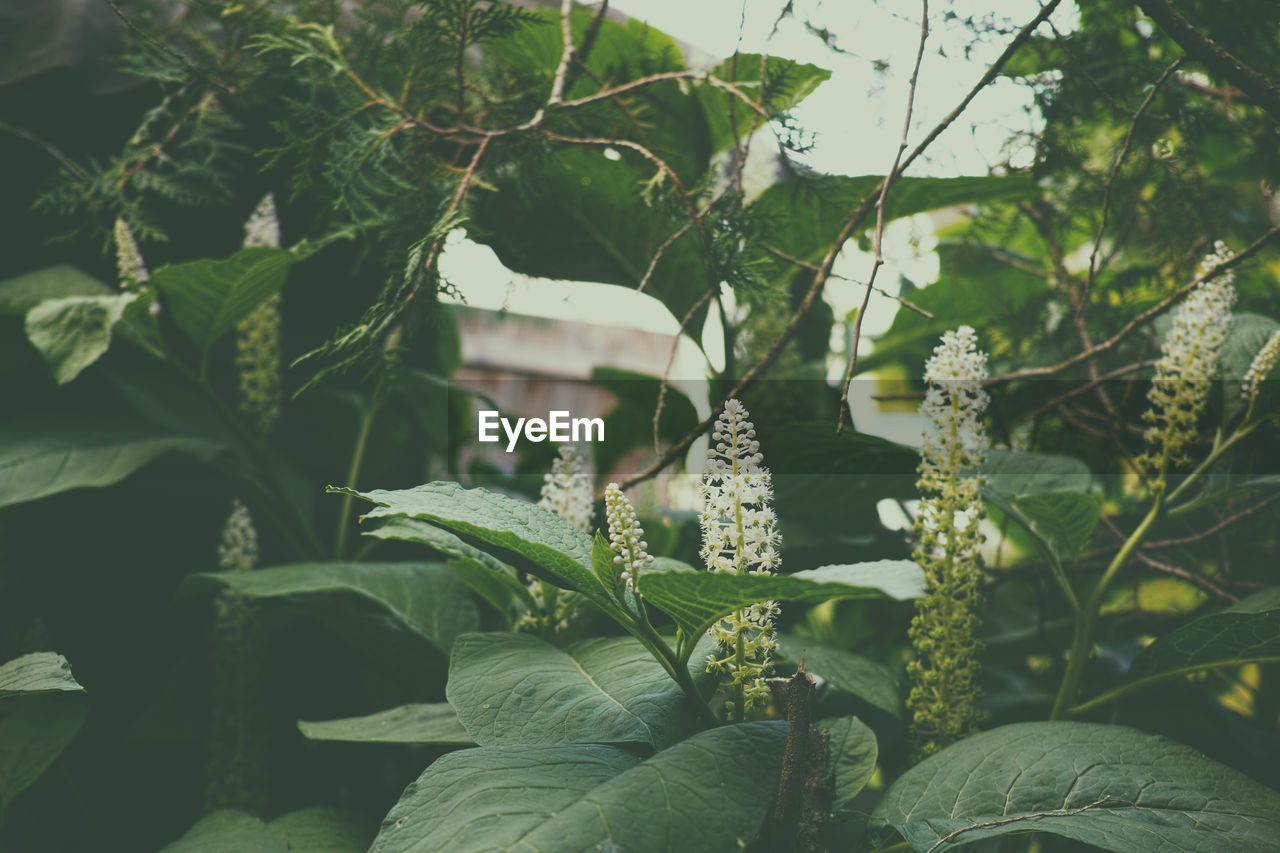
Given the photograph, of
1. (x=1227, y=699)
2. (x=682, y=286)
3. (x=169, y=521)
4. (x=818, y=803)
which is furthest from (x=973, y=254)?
(x=169, y=521)

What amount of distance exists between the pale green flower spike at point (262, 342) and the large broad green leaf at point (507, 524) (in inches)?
25.3

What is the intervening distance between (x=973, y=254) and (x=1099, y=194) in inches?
9.3

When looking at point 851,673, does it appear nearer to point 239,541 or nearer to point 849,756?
point 849,756

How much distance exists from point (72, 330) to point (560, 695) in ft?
2.35

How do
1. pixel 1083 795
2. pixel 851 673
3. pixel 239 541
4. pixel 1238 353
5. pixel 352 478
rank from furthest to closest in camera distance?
pixel 352 478 → pixel 239 541 → pixel 1238 353 → pixel 851 673 → pixel 1083 795

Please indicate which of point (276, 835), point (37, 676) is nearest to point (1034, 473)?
point (276, 835)

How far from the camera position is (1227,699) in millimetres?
1276

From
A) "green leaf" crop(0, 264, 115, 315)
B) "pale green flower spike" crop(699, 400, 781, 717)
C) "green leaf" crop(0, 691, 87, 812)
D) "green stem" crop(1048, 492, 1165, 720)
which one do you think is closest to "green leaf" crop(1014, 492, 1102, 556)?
"green stem" crop(1048, 492, 1165, 720)

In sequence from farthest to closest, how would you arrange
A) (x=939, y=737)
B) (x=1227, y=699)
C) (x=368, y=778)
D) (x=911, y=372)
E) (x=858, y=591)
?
(x=911, y=372)
(x=1227, y=699)
(x=368, y=778)
(x=939, y=737)
(x=858, y=591)

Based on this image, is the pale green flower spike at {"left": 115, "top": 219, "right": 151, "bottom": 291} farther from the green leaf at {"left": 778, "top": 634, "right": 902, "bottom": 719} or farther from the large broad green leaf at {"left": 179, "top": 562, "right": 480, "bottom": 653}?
the green leaf at {"left": 778, "top": 634, "right": 902, "bottom": 719}

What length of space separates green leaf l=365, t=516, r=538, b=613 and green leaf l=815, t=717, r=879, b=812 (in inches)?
12.1

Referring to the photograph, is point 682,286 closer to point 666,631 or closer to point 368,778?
point 666,631

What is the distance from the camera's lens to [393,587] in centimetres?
89

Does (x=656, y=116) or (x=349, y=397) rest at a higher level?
(x=656, y=116)
